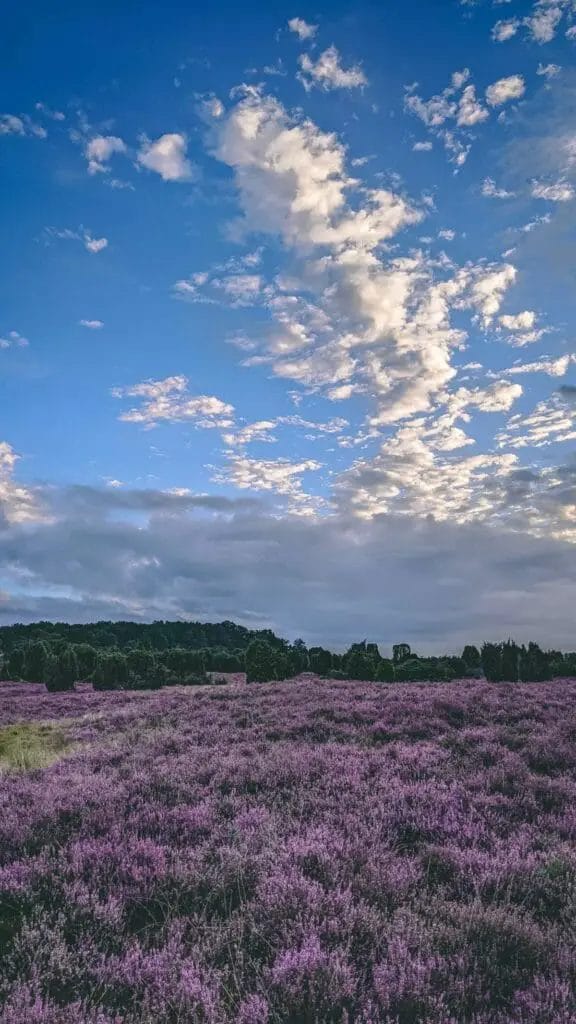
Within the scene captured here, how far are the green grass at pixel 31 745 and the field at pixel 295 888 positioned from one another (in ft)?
7.02

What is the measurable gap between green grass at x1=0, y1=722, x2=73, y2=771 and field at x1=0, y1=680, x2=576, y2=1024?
2.14 metres

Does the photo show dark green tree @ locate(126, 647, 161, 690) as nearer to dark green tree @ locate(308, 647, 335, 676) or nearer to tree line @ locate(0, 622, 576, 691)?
tree line @ locate(0, 622, 576, 691)

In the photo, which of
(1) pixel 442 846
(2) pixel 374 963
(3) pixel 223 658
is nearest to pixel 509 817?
(1) pixel 442 846

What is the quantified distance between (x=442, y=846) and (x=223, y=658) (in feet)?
182

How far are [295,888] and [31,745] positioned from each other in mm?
15790

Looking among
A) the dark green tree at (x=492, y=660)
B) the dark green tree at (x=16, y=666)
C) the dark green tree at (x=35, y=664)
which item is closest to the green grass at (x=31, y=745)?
the dark green tree at (x=492, y=660)

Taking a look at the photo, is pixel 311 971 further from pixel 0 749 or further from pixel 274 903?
pixel 0 749

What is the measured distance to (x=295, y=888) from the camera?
→ 5234 mm

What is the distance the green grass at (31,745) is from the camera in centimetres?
1380

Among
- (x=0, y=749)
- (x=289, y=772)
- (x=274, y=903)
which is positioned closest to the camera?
(x=274, y=903)

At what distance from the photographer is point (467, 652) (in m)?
43.8

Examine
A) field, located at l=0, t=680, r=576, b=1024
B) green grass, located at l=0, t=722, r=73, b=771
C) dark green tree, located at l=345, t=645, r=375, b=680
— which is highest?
dark green tree, located at l=345, t=645, r=375, b=680

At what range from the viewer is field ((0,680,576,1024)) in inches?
154

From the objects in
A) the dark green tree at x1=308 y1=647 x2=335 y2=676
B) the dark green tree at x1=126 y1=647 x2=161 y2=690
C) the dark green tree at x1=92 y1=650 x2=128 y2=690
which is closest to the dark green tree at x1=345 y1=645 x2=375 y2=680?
the dark green tree at x1=308 y1=647 x2=335 y2=676
